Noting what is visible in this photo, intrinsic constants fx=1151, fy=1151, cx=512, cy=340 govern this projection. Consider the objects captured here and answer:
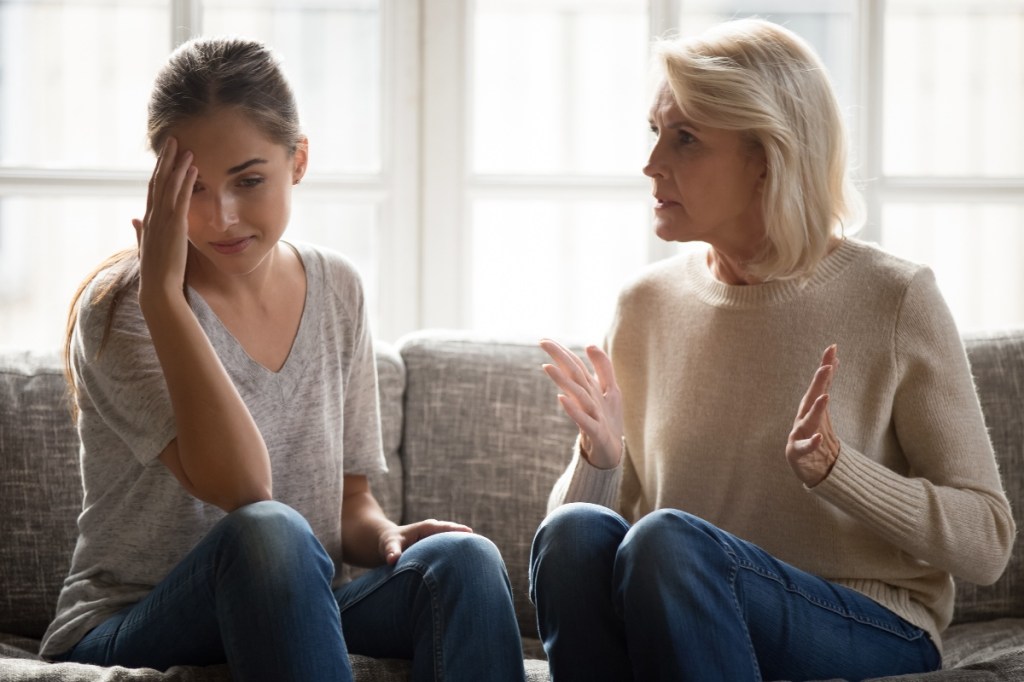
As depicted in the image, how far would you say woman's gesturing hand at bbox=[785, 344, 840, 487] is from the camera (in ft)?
5.01

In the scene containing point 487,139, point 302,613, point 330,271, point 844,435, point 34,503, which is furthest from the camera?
point 487,139

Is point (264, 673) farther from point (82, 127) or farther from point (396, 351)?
point (82, 127)

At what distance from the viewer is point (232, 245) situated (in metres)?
1.62

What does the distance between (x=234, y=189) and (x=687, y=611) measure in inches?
32.6

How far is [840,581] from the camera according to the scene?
1.71 metres

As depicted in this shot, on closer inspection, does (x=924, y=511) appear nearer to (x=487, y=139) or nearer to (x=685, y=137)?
(x=685, y=137)

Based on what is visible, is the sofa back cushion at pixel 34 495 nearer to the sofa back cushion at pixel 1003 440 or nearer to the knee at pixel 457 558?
the knee at pixel 457 558

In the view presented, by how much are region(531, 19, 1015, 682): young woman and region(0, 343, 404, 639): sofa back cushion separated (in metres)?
0.87

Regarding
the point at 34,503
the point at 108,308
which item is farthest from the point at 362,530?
the point at 34,503

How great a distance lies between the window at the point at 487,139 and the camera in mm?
2541

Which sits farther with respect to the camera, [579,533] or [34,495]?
[34,495]

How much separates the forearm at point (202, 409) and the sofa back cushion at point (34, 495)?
0.59 meters

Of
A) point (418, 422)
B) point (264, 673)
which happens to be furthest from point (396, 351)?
point (264, 673)

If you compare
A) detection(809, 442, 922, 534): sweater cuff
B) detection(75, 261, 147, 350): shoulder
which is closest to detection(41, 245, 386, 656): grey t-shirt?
detection(75, 261, 147, 350): shoulder
